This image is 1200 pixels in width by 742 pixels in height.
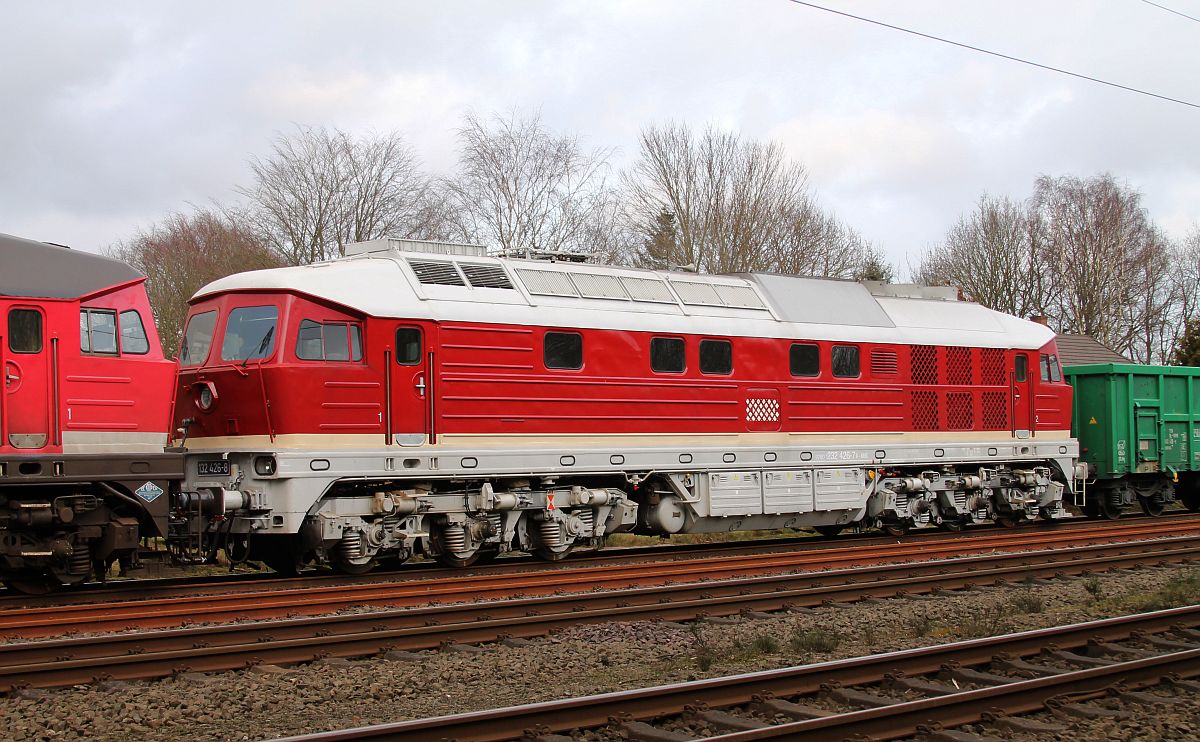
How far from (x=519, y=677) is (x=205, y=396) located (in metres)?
7.21

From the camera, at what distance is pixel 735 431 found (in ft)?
58.3

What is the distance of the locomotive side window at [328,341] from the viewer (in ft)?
46.6

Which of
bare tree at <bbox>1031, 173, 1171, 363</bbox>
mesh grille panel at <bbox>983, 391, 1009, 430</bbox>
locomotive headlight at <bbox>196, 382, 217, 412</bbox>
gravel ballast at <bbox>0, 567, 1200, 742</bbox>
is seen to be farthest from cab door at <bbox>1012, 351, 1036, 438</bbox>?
bare tree at <bbox>1031, 173, 1171, 363</bbox>

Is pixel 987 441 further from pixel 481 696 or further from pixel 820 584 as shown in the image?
pixel 481 696

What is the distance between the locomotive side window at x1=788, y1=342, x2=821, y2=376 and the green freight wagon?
9057mm

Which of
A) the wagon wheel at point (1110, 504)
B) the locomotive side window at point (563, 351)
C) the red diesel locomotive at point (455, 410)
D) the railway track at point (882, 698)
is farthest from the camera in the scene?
the wagon wheel at point (1110, 504)

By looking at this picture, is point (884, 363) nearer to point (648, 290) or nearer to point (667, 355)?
point (667, 355)

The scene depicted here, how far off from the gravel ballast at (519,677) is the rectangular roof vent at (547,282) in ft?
20.2

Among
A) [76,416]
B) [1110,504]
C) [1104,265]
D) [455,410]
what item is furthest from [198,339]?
[1104,265]

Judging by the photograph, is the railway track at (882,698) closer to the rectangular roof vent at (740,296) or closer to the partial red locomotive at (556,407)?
the partial red locomotive at (556,407)

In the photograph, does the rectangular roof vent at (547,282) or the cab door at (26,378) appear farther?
the rectangular roof vent at (547,282)

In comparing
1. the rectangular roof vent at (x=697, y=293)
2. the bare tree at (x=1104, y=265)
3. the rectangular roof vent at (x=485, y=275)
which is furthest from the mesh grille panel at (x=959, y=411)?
the bare tree at (x=1104, y=265)

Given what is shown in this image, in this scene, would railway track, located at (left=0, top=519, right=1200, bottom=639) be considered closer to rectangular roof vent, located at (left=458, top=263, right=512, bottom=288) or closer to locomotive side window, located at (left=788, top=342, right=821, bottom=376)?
locomotive side window, located at (left=788, top=342, right=821, bottom=376)

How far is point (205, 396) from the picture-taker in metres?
14.6
